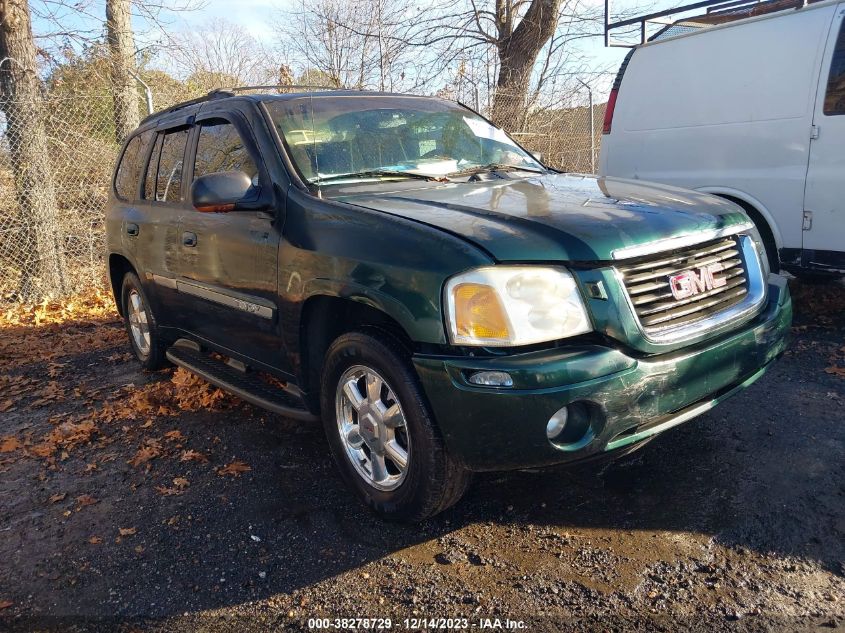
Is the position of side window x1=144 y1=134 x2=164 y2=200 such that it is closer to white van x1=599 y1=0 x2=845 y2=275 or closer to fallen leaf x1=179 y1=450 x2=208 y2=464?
fallen leaf x1=179 y1=450 x2=208 y2=464

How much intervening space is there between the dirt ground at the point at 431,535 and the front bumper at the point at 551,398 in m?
0.27

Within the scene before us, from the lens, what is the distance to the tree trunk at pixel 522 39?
12.8 metres

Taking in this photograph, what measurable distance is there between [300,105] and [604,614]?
9.53 feet

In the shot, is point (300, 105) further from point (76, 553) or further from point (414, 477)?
point (76, 553)

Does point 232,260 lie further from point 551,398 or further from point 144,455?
point 551,398

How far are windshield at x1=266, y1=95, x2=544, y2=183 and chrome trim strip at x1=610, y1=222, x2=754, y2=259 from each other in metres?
1.38

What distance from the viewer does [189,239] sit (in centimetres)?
413

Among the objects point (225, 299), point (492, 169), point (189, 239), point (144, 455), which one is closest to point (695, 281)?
point (492, 169)

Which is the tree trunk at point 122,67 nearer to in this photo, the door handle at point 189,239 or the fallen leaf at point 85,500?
the door handle at point 189,239

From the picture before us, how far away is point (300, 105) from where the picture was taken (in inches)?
151

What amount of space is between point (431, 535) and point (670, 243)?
1548mm

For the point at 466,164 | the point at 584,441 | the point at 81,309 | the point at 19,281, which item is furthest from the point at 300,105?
the point at 19,281

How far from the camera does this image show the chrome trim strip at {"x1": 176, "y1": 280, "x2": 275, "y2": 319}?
3.54 m

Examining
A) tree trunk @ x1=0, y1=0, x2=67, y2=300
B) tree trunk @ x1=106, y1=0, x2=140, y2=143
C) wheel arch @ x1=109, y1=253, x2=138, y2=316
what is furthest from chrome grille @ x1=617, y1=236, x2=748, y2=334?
tree trunk @ x1=106, y1=0, x2=140, y2=143
